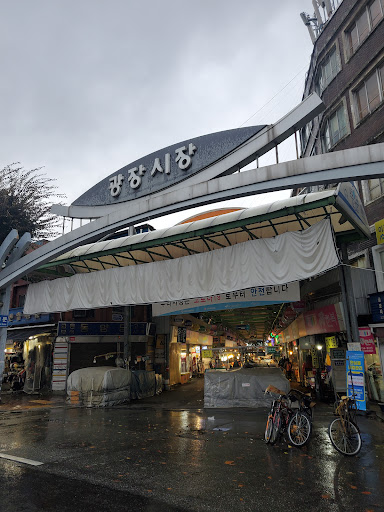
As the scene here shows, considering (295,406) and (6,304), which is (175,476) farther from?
(6,304)

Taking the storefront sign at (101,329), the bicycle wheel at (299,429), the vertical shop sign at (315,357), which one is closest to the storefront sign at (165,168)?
the bicycle wheel at (299,429)

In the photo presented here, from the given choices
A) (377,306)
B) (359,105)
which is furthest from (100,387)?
(359,105)

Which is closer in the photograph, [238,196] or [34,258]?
[238,196]

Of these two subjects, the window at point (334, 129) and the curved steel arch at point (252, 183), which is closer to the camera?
the curved steel arch at point (252, 183)

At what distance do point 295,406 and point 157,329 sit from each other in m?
19.6

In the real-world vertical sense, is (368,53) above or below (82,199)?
above

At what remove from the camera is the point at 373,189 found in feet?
58.7

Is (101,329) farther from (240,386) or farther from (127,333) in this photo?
(240,386)

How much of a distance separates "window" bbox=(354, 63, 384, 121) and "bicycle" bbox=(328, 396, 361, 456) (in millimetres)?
15140

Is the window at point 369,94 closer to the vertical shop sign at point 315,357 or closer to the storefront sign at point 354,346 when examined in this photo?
the storefront sign at point 354,346

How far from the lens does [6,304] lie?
20.5 meters

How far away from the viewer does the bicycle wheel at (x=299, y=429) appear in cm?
966

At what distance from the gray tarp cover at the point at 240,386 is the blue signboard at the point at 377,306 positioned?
501cm

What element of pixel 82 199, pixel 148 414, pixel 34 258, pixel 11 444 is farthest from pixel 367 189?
pixel 11 444
